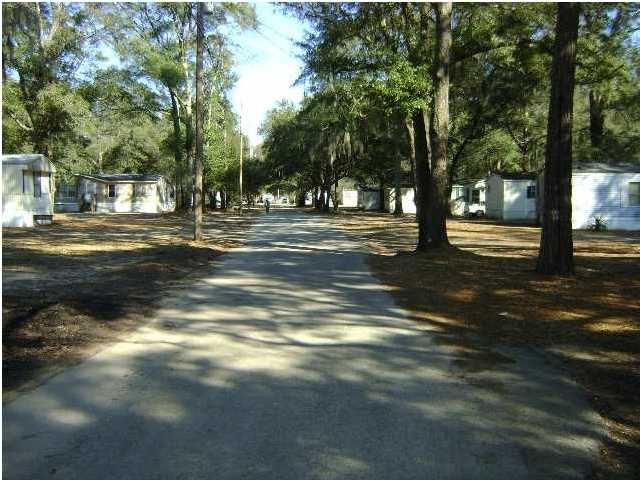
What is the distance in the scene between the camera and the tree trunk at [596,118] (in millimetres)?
33562

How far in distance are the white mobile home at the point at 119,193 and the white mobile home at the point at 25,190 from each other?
22.6 metres

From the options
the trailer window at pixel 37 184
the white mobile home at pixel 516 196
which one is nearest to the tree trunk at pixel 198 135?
the trailer window at pixel 37 184

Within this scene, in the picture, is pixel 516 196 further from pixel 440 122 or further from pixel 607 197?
pixel 440 122

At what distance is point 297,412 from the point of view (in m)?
4.16

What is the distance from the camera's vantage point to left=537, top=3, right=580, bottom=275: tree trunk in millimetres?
10219

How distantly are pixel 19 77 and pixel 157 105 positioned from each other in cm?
1033

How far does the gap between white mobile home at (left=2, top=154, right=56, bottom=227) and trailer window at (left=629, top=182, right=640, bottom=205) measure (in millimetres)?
28713

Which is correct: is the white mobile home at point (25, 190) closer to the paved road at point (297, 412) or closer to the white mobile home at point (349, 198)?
the paved road at point (297, 412)

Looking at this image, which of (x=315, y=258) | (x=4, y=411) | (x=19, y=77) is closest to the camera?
(x=4, y=411)

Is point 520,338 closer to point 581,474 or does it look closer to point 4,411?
point 581,474

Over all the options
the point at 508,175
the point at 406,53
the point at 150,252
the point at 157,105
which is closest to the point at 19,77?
the point at 157,105

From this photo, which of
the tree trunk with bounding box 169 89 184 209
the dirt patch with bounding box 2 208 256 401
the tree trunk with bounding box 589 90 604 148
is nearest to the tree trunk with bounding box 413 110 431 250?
the dirt patch with bounding box 2 208 256 401

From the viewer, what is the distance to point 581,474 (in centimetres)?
325

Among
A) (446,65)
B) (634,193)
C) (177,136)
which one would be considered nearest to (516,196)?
(634,193)
